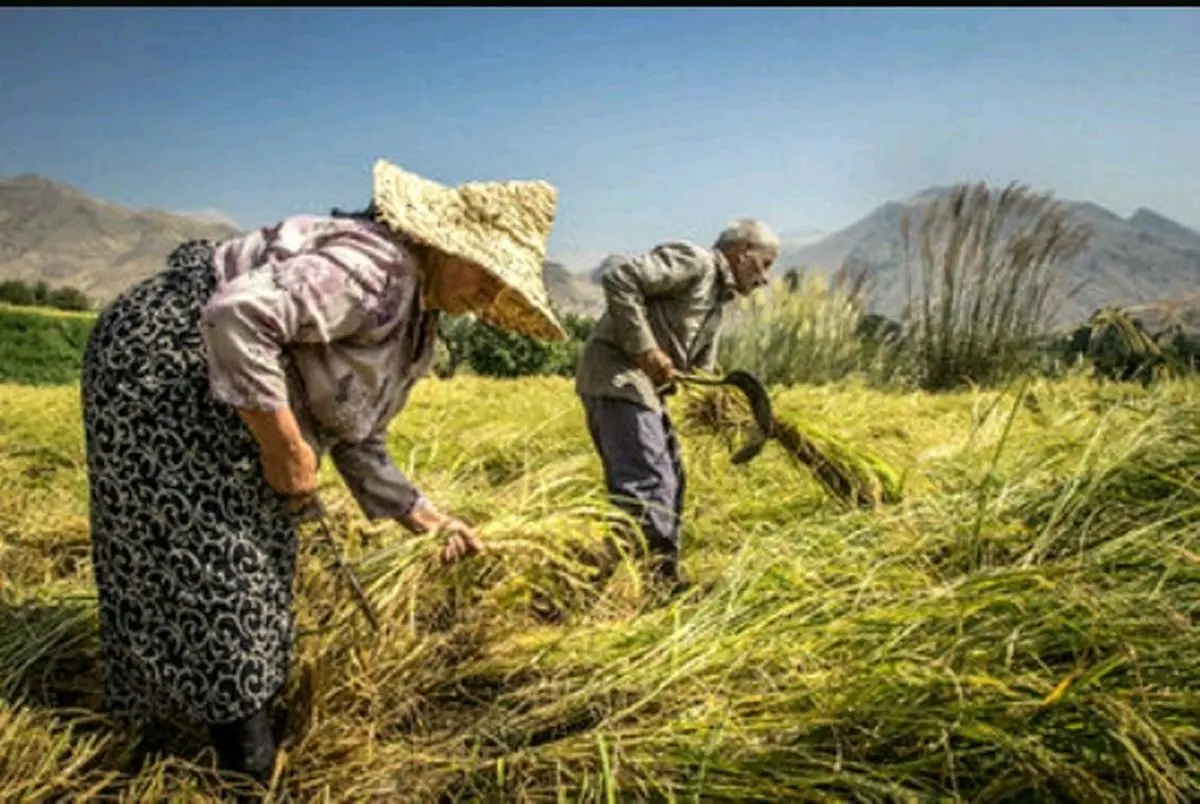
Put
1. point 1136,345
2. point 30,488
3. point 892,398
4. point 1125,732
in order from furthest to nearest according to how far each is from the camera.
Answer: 1. point 892,398
2. point 30,488
3. point 1136,345
4. point 1125,732

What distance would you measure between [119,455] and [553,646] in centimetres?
95

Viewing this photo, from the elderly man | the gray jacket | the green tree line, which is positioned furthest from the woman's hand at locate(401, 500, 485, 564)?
the green tree line

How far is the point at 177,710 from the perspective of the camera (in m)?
1.66

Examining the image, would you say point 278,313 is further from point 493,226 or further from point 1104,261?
point 1104,261

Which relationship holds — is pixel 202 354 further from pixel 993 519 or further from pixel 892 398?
pixel 892 398

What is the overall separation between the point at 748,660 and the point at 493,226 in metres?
0.91

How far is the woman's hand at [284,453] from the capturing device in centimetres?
152

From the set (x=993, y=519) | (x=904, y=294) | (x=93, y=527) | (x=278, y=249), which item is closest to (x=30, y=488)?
(x=93, y=527)

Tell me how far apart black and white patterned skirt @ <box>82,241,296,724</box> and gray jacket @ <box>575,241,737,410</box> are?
62.5 inches

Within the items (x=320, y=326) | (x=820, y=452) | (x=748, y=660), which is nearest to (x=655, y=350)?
Answer: (x=820, y=452)

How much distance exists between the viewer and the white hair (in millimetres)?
3227

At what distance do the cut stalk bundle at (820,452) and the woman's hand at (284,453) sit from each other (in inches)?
71.4

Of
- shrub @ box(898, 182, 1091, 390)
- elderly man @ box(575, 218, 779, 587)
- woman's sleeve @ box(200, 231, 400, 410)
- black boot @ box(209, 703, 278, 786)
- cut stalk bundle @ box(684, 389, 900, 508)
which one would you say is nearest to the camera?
woman's sleeve @ box(200, 231, 400, 410)

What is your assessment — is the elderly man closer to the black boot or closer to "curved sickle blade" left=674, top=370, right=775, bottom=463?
"curved sickle blade" left=674, top=370, right=775, bottom=463
